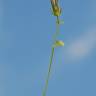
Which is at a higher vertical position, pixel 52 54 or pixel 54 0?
pixel 54 0

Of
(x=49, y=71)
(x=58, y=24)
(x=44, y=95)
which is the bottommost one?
(x=44, y=95)

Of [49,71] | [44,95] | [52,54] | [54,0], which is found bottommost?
[44,95]

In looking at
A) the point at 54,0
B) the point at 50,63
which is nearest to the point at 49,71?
the point at 50,63

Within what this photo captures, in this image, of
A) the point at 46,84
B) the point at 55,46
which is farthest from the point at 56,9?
the point at 46,84

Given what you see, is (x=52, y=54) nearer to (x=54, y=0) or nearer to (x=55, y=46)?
(x=55, y=46)

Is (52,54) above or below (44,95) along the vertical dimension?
above

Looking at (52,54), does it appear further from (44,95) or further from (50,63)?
(44,95)

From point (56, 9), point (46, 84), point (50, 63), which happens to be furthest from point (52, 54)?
point (56, 9)

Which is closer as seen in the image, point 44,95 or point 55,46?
point 44,95
